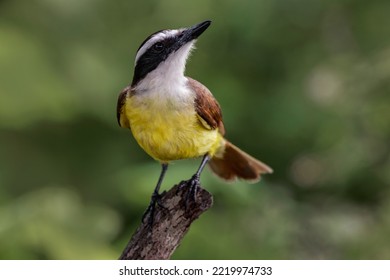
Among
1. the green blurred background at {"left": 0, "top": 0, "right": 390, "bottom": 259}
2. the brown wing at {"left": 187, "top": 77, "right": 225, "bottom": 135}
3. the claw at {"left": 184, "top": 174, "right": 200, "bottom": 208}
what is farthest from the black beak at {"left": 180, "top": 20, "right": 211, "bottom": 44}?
the green blurred background at {"left": 0, "top": 0, "right": 390, "bottom": 259}

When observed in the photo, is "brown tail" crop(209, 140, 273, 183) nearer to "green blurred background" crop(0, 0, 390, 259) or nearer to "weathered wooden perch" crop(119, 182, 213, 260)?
"weathered wooden perch" crop(119, 182, 213, 260)

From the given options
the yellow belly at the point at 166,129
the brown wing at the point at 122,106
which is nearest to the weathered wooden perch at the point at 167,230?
the yellow belly at the point at 166,129

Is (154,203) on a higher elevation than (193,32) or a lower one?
lower

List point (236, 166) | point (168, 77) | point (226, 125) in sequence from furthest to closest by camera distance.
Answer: point (226, 125)
point (236, 166)
point (168, 77)

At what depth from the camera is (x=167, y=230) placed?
4.02 meters

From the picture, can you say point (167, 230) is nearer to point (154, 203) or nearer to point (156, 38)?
point (154, 203)

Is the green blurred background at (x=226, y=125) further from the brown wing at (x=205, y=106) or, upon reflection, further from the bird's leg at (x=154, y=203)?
the brown wing at (x=205, y=106)

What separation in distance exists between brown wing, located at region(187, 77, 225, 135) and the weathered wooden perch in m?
0.31

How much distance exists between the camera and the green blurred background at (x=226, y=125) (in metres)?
6.27

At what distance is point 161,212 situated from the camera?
4.09 m

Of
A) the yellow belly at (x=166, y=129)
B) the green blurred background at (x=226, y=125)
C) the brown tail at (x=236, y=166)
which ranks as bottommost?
the yellow belly at (x=166, y=129)

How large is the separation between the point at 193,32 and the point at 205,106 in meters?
0.55

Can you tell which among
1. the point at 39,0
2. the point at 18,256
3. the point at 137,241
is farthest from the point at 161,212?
the point at 39,0

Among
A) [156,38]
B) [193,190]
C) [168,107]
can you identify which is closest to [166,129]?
[168,107]
